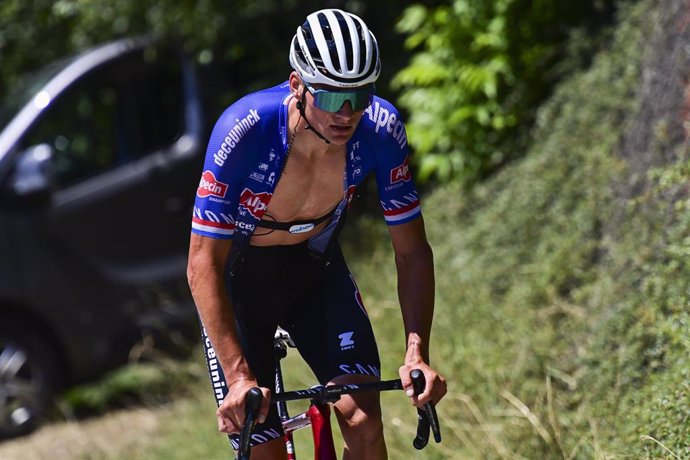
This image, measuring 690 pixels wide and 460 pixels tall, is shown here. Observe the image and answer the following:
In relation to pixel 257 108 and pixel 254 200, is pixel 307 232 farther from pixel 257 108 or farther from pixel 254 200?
pixel 257 108

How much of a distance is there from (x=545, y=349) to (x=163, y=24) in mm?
4693

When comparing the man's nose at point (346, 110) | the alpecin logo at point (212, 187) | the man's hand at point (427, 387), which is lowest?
the man's hand at point (427, 387)

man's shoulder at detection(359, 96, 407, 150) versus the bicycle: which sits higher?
man's shoulder at detection(359, 96, 407, 150)

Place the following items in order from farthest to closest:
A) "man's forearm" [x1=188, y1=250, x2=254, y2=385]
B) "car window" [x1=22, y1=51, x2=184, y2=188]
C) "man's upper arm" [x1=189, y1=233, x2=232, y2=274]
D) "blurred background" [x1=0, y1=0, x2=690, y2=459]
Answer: "car window" [x1=22, y1=51, x2=184, y2=188] → "blurred background" [x1=0, y1=0, x2=690, y2=459] → "man's upper arm" [x1=189, y1=233, x2=232, y2=274] → "man's forearm" [x1=188, y1=250, x2=254, y2=385]

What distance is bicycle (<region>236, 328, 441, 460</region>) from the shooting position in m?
3.61

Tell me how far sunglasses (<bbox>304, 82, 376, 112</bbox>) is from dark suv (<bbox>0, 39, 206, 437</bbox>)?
16.0 ft

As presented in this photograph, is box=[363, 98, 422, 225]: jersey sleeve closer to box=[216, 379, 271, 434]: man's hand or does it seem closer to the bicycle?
the bicycle

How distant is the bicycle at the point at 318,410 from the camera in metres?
→ 3.61

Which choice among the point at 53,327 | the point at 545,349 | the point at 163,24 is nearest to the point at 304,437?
the point at 545,349

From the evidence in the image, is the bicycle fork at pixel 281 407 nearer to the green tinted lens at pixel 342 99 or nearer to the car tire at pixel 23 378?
the green tinted lens at pixel 342 99

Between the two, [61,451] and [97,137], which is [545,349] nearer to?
[61,451]

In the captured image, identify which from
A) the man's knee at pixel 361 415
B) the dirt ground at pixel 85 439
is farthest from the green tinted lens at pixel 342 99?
the dirt ground at pixel 85 439

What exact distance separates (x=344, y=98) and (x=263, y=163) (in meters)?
0.42

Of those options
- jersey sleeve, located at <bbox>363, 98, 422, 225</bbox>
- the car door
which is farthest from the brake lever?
the car door
